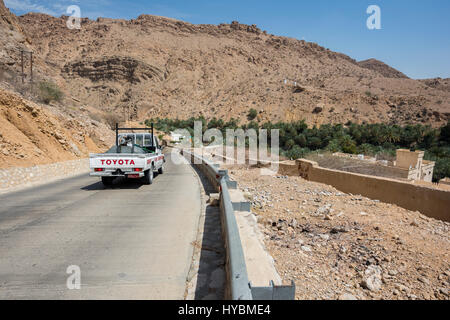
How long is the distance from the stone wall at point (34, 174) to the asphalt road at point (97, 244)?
5.43 feet

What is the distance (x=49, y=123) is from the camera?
18.0m

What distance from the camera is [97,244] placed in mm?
5066

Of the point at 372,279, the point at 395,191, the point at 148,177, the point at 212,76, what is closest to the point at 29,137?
the point at 148,177

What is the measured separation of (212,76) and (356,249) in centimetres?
9071

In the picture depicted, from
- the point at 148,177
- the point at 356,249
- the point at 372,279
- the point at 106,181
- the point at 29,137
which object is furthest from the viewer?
the point at 29,137

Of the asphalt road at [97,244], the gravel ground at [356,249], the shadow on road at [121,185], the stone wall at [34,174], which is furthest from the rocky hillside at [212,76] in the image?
the gravel ground at [356,249]

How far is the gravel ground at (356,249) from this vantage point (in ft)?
13.1

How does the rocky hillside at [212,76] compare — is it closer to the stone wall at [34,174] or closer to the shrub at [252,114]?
the shrub at [252,114]

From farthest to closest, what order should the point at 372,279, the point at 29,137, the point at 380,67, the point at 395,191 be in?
the point at 380,67, the point at 29,137, the point at 395,191, the point at 372,279

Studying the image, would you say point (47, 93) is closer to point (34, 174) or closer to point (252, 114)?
point (34, 174)

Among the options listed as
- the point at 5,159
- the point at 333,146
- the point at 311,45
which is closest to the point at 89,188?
the point at 5,159

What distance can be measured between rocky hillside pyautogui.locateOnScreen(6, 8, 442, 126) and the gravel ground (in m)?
59.9

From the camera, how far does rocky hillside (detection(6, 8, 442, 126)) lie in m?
69.5

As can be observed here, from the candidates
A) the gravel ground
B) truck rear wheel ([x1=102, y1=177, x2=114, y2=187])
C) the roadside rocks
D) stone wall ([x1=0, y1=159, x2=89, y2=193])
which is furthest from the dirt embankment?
the roadside rocks
